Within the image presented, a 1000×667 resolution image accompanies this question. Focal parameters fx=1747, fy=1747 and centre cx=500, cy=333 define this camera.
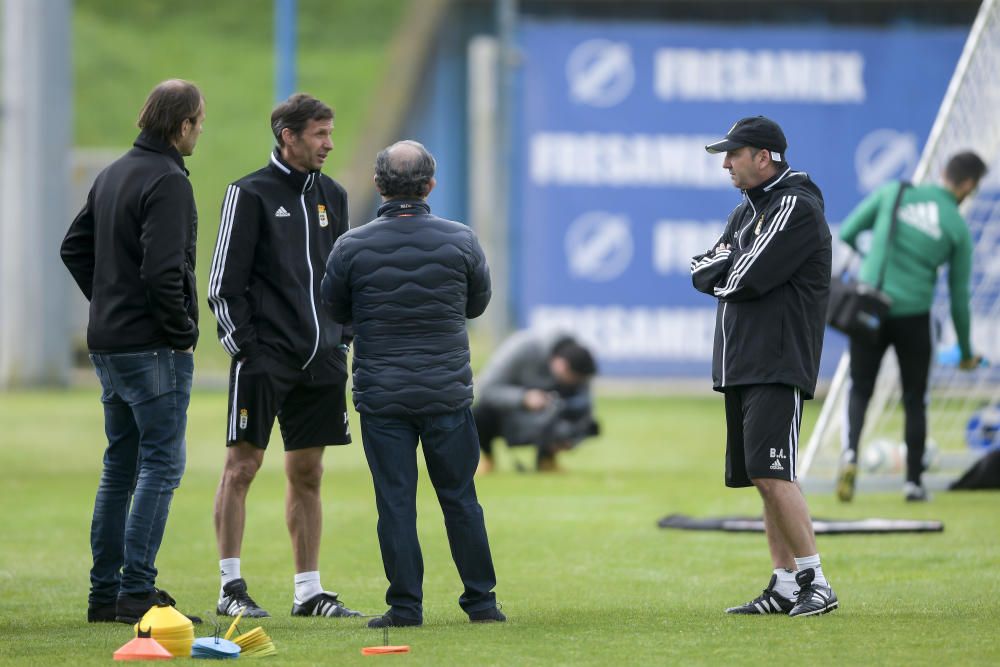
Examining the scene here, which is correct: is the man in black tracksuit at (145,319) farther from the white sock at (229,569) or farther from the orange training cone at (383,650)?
the orange training cone at (383,650)

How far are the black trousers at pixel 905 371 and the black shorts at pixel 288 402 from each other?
189 inches

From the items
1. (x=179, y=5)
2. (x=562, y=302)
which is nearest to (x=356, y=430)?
(x=562, y=302)

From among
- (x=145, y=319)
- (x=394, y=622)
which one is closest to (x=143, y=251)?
(x=145, y=319)

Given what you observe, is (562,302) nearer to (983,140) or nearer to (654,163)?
(654,163)

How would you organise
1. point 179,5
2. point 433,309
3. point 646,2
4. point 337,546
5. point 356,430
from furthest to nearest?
point 179,5 < point 646,2 < point 356,430 < point 337,546 < point 433,309

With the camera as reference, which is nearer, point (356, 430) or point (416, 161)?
point (416, 161)

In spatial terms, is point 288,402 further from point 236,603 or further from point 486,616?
point 486,616

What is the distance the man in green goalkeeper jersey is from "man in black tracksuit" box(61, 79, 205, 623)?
5243 millimetres

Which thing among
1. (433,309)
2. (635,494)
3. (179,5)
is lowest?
(635,494)

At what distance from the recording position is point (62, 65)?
2148cm

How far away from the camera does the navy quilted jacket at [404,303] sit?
22.0 ft

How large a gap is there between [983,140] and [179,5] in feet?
106

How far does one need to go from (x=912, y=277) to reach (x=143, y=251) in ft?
18.8

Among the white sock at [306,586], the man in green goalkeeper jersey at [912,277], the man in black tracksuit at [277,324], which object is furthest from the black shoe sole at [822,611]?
the man in green goalkeeper jersey at [912,277]
